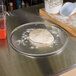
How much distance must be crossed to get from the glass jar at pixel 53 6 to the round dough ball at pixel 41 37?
0.17m

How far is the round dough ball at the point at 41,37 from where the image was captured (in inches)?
27.0

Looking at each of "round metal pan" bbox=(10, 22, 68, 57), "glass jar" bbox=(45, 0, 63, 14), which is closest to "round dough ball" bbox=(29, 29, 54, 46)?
"round metal pan" bbox=(10, 22, 68, 57)

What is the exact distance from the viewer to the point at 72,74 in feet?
2.11

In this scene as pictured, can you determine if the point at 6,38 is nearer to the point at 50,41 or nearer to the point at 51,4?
the point at 50,41

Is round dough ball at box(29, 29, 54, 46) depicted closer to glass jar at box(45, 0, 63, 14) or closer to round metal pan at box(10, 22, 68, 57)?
round metal pan at box(10, 22, 68, 57)

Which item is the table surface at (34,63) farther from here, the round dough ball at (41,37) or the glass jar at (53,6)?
the glass jar at (53,6)

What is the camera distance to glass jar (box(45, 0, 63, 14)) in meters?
0.85

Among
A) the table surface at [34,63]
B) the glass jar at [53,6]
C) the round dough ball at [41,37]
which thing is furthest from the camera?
the glass jar at [53,6]

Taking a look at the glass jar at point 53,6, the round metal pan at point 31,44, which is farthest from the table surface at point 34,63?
the glass jar at point 53,6

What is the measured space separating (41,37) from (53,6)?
22 cm

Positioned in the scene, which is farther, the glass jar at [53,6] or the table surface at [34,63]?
the glass jar at [53,6]

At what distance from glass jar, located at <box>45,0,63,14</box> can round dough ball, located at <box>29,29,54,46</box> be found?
0.54 ft

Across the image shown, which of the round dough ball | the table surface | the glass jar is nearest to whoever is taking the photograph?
the table surface

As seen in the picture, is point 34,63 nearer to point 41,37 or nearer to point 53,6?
point 41,37
